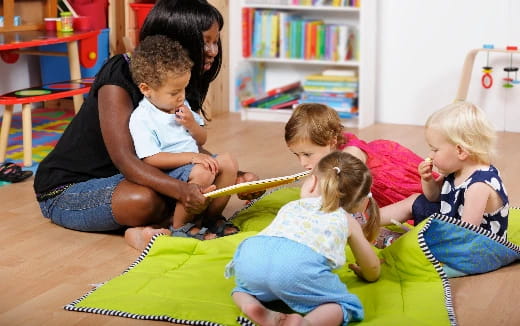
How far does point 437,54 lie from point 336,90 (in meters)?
0.53

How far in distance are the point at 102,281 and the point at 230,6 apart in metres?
2.61

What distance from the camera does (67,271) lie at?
7.31 feet

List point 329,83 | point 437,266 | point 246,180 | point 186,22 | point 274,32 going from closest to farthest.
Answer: point 437,266 → point 186,22 → point 246,180 → point 329,83 → point 274,32

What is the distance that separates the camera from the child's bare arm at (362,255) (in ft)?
6.07

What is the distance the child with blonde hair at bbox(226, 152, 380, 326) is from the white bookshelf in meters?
2.35

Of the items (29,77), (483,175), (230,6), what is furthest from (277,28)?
(483,175)

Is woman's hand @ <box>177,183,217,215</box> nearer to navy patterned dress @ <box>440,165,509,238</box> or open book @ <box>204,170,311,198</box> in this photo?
open book @ <box>204,170,311,198</box>

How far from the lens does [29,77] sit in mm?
4656

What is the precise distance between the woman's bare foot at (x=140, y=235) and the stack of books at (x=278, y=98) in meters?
2.06

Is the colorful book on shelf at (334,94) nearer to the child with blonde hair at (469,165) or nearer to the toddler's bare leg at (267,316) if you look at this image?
the child with blonde hair at (469,165)

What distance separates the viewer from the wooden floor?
1.93 m

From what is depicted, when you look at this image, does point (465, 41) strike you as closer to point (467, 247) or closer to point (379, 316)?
point (467, 247)

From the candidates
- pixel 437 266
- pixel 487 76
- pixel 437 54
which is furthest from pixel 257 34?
pixel 437 266

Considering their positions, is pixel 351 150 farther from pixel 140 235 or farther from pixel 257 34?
pixel 257 34
